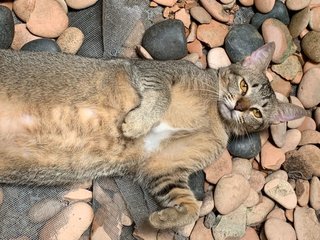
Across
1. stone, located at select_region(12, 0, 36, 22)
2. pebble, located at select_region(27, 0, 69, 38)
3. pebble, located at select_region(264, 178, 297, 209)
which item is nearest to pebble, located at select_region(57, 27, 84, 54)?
pebble, located at select_region(27, 0, 69, 38)

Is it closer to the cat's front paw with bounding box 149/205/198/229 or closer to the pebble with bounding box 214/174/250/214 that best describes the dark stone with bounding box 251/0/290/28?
the pebble with bounding box 214/174/250/214

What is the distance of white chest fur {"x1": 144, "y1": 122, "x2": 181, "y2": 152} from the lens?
8.94 feet

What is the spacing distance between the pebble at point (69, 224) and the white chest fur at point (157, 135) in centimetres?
53

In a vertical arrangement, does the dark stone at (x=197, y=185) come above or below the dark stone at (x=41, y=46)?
below

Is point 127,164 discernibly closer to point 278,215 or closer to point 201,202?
point 201,202

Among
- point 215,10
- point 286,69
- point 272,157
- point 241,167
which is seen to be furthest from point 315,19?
point 241,167

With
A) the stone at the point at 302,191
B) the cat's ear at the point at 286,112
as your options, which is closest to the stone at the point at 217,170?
the cat's ear at the point at 286,112

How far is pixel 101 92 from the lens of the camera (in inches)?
103

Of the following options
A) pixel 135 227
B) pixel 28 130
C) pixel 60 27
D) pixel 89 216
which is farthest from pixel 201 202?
pixel 60 27

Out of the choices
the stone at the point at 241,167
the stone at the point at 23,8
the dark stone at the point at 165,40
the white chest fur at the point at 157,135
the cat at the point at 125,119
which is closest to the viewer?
the cat at the point at 125,119

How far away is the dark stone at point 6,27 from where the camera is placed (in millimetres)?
2822

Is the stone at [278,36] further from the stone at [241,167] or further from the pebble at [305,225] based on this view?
the pebble at [305,225]

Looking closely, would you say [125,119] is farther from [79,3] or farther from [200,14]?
[200,14]

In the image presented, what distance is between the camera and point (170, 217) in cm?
262
